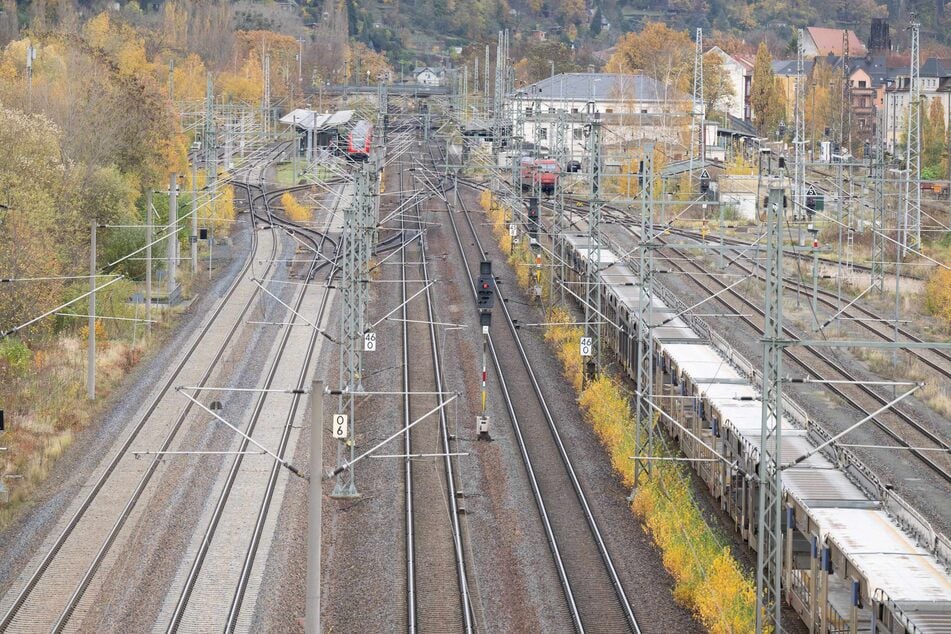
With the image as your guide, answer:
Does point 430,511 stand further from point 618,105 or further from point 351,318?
point 618,105

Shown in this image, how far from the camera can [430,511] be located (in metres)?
25.7

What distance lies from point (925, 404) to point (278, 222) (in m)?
33.0

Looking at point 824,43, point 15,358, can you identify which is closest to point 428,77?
point 824,43

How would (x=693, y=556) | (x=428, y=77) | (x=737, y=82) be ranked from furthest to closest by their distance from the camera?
(x=428, y=77) → (x=737, y=82) → (x=693, y=556)

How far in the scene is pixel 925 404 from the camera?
107ft

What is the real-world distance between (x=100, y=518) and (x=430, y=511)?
236 inches

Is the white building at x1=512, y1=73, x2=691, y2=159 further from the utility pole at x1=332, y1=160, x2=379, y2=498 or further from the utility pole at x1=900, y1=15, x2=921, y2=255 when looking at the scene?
the utility pole at x1=332, y1=160, x2=379, y2=498

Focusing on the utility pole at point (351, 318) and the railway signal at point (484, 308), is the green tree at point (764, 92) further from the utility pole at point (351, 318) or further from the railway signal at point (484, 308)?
the railway signal at point (484, 308)

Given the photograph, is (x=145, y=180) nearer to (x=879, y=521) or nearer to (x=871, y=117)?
(x=879, y=521)

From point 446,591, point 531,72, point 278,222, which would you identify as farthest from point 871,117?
point 446,591

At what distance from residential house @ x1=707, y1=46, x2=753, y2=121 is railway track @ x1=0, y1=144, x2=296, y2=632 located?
2625 inches

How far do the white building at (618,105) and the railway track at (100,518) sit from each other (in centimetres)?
3782

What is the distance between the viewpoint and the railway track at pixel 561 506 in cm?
2103

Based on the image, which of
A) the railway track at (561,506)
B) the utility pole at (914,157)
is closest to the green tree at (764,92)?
the utility pole at (914,157)
